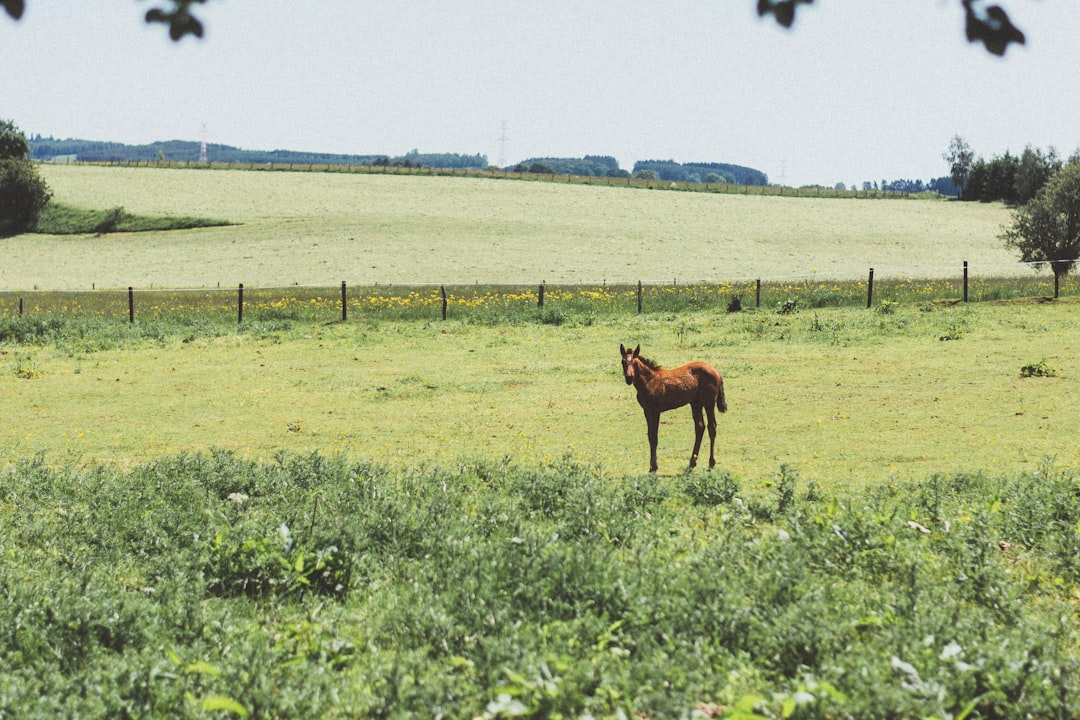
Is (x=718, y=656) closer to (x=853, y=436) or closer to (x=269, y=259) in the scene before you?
(x=853, y=436)

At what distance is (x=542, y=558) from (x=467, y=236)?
66.3m

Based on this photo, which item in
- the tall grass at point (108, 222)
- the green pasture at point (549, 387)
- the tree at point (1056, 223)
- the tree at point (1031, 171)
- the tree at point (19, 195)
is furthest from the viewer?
the tree at point (1031, 171)

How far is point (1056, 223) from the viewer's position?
4553 centimetres

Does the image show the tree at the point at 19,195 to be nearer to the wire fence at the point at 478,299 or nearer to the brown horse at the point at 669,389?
the wire fence at the point at 478,299

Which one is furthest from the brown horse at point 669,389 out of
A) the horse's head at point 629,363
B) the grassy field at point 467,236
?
the grassy field at point 467,236

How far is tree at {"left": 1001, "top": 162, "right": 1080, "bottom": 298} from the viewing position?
146ft

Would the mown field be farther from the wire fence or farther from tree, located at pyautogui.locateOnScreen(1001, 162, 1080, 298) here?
tree, located at pyautogui.locateOnScreen(1001, 162, 1080, 298)

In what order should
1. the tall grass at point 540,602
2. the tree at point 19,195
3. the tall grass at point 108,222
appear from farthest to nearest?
the tree at point 19,195 < the tall grass at point 108,222 < the tall grass at point 540,602

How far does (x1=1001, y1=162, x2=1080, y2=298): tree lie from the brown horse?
36538mm

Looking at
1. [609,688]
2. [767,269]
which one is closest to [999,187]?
[767,269]

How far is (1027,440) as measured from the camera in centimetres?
1581

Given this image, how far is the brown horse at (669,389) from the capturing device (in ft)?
44.5

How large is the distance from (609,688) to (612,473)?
7782 mm

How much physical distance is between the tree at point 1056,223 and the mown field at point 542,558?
93.4ft
